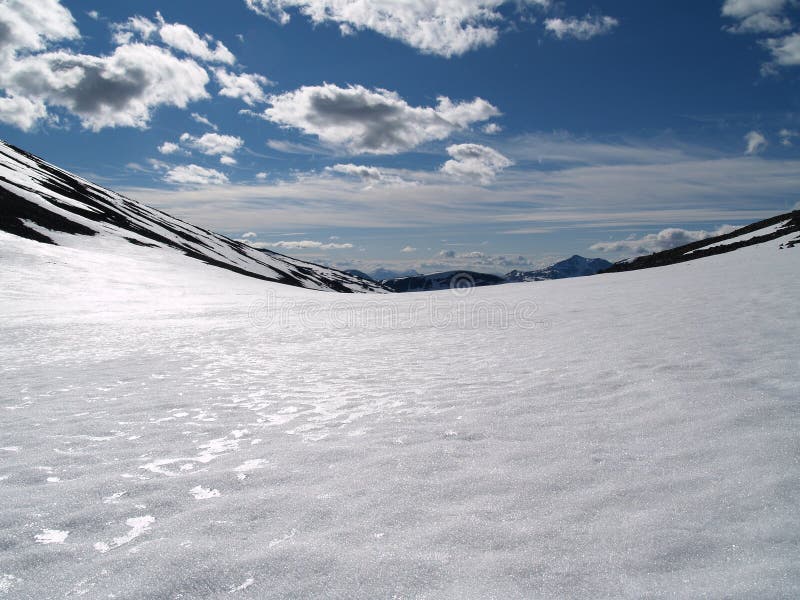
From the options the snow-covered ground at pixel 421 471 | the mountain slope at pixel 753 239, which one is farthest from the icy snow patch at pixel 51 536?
the mountain slope at pixel 753 239

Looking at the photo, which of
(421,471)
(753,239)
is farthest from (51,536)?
(753,239)

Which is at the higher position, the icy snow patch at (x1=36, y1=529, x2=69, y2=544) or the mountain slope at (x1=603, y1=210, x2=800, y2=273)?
the mountain slope at (x1=603, y1=210, x2=800, y2=273)

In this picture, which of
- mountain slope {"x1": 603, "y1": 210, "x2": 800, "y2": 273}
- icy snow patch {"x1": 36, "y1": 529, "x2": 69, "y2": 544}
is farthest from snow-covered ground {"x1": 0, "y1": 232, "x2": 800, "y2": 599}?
mountain slope {"x1": 603, "y1": 210, "x2": 800, "y2": 273}

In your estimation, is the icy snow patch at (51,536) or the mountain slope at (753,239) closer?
the icy snow patch at (51,536)

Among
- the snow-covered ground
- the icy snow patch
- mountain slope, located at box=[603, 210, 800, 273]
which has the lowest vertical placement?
the icy snow patch

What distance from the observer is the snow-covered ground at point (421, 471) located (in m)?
2.84

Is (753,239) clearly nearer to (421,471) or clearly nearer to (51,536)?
(421,471)

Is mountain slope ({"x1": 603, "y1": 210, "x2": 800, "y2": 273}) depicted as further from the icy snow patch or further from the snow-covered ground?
the icy snow patch

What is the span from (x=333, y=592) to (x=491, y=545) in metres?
1.23

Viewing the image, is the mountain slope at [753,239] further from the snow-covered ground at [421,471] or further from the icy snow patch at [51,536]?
Answer: the icy snow patch at [51,536]

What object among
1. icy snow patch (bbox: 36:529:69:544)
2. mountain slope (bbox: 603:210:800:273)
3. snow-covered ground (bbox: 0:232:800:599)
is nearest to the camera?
snow-covered ground (bbox: 0:232:800:599)

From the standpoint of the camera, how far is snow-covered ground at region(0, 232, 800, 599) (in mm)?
2840

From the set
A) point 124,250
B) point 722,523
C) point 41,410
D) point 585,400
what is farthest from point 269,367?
point 124,250

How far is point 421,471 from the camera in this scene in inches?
171
